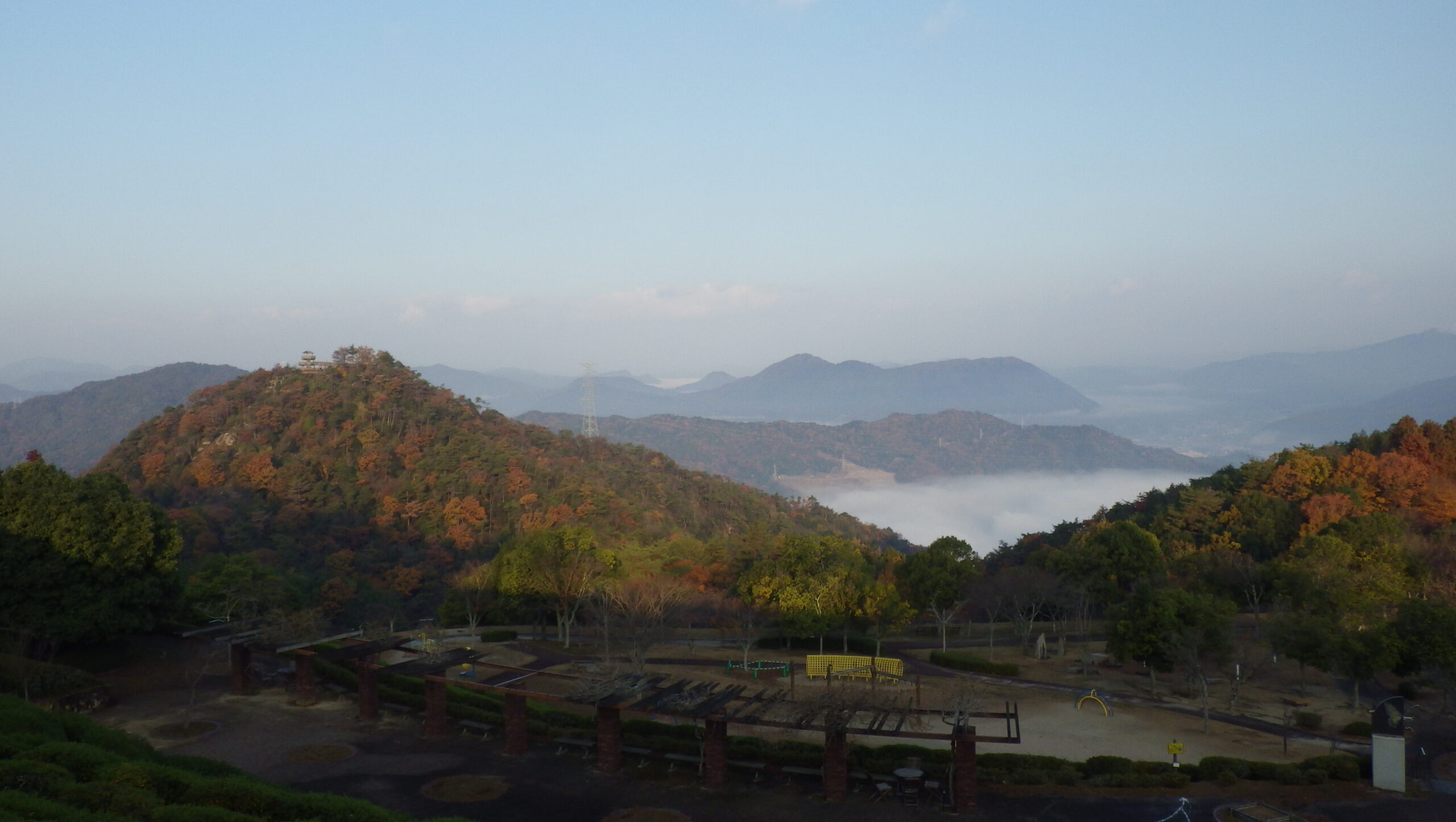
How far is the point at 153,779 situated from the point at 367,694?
29.8ft

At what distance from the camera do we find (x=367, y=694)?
72.4ft

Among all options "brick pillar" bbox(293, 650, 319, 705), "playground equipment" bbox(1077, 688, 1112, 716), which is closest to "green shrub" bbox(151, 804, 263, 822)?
"brick pillar" bbox(293, 650, 319, 705)

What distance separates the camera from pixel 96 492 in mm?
26969

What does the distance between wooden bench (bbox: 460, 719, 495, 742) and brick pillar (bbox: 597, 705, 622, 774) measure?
387cm

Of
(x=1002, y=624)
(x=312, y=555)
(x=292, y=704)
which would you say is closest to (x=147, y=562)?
(x=292, y=704)

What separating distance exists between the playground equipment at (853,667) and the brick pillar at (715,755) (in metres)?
10.3

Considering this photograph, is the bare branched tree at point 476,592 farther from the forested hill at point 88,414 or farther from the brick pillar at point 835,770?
the forested hill at point 88,414

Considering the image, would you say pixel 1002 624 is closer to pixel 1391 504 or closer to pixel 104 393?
pixel 1391 504

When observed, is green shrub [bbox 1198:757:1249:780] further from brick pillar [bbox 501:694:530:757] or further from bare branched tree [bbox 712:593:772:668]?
brick pillar [bbox 501:694:530:757]

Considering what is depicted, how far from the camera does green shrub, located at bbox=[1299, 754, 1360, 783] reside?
18.0 metres

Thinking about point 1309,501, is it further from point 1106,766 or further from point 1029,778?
point 1029,778

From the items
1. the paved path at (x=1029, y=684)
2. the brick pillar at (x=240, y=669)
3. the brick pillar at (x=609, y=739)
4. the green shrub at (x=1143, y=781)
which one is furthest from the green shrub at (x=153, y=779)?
the green shrub at (x=1143, y=781)

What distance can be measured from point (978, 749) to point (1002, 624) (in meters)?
23.8

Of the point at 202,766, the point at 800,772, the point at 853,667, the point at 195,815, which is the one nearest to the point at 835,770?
the point at 800,772
